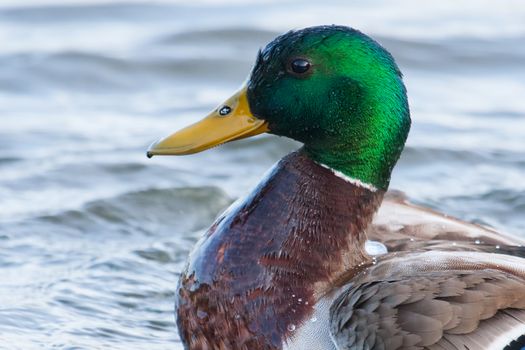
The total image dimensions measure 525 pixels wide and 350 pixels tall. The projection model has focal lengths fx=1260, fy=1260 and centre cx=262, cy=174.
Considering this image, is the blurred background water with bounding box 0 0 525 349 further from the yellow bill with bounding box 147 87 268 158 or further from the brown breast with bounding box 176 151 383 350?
the yellow bill with bounding box 147 87 268 158

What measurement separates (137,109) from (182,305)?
208 inches

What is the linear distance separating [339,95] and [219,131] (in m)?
0.52

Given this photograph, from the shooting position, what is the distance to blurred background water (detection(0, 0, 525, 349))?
22.6 feet

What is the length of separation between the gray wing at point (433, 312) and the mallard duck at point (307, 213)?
0.03m

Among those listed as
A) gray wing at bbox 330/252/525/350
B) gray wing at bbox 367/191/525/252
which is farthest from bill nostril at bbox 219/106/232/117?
gray wing at bbox 330/252/525/350

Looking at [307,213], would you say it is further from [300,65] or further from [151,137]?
[151,137]

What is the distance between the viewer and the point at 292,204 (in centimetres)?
520

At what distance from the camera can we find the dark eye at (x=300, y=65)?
512 cm

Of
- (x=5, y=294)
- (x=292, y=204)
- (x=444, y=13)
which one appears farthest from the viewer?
(x=444, y=13)

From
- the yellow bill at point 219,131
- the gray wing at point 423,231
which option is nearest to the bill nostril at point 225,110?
the yellow bill at point 219,131

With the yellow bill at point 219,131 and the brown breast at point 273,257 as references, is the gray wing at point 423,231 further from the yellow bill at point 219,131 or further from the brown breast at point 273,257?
the yellow bill at point 219,131

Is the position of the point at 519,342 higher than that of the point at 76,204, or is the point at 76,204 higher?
the point at 519,342

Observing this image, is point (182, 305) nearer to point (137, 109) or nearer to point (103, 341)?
point (103, 341)

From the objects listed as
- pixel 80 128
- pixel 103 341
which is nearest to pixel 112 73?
pixel 80 128
